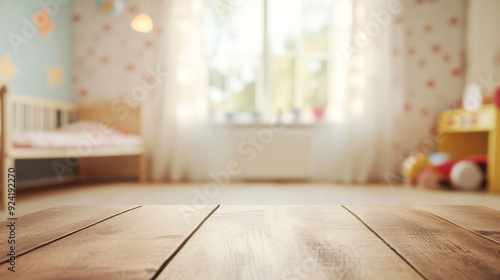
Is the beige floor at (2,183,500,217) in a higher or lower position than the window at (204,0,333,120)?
lower

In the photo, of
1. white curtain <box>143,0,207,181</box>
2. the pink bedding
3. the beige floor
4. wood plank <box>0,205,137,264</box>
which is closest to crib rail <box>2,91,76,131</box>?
the pink bedding

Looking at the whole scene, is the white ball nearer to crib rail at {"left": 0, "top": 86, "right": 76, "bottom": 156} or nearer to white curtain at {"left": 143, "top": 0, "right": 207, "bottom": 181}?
white curtain at {"left": 143, "top": 0, "right": 207, "bottom": 181}

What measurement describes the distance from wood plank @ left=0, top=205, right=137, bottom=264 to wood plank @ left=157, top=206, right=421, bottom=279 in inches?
8.0

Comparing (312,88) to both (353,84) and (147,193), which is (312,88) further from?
(147,193)

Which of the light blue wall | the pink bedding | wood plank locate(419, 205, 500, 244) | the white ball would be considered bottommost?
the white ball

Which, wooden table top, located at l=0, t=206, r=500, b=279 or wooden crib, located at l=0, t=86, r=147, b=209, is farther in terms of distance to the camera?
wooden crib, located at l=0, t=86, r=147, b=209

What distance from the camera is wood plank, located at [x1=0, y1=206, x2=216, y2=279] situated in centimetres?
36

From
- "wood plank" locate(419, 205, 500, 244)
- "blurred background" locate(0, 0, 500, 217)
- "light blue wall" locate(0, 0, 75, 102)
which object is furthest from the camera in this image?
"blurred background" locate(0, 0, 500, 217)

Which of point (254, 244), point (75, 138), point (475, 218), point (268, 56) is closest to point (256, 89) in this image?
point (268, 56)

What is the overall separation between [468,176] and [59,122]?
3.88m

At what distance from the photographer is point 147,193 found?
102 inches

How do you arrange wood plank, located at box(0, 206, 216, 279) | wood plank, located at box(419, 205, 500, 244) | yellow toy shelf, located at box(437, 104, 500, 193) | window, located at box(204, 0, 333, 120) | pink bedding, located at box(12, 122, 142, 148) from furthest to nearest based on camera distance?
window, located at box(204, 0, 333, 120) < yellow toy shelf, located at box(437, 104, 500, 193) < pink bedding, located at box(12, 122, 142, 148) < wood plank, located at box(419, 205, 500, 244) < wood plank, located at box(0, 206, 216, 279)

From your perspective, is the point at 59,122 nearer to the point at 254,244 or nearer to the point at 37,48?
the point at 37,48

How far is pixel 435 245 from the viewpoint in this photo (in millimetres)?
461
